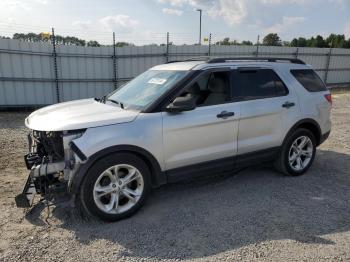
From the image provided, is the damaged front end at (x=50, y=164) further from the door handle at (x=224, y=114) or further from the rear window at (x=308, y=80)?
the rear window at (x=308, y=80)

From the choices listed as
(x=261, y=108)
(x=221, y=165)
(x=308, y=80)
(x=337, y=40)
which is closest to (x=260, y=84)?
(x=261, y=108)

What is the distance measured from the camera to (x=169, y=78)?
4.40 m

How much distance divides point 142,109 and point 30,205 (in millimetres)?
1741

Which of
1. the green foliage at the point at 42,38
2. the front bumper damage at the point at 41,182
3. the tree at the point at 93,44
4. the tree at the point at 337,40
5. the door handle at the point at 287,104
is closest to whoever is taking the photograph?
the front bumper damage at the point at 41,182

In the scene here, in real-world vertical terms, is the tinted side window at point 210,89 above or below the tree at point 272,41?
below

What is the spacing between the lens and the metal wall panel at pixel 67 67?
10859 millimetres

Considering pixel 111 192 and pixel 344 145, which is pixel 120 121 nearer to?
pixel 111 192

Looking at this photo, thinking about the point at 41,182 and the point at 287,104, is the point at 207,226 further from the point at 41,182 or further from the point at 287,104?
the point at 287,104

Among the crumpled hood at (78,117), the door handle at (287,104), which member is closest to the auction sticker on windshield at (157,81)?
the crumpled hood at (78,117)

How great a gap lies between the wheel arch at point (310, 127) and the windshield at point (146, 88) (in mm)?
2029

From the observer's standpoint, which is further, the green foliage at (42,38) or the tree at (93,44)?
the tree at (93,44)

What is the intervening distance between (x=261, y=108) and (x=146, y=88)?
1673 mm

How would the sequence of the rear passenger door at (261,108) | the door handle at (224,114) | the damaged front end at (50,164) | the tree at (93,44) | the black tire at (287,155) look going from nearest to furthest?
the damaged front end at (50,164) → the door handle at (224,114) → the rear passenger door at (261,108) → the black tire at (287,155) → the tree at (93,44)

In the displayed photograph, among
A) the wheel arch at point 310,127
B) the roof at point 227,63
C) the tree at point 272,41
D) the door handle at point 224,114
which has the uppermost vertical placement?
the tree at point 272,41
